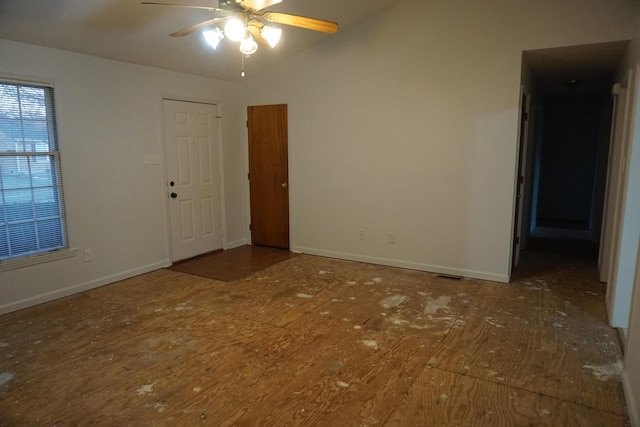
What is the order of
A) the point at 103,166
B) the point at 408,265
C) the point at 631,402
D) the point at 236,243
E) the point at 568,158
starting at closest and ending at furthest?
the point at 631,402, the point at 103,166, the point at 408,265, the point at 236,243, the point at 568,158

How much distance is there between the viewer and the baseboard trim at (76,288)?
11.7ft

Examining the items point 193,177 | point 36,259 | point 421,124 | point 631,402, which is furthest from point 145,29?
point 631,402

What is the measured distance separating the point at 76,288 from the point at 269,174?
2705mm

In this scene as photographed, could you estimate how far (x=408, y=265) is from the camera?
4.74m

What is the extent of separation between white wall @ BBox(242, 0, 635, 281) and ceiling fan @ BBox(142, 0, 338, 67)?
1.89 m

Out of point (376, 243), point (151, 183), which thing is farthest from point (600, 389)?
point (151, 183)

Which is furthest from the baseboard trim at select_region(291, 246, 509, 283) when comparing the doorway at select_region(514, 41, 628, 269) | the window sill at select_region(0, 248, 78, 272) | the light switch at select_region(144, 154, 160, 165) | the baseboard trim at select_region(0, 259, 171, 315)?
the window sill at select_region(0, 248, 78, 272)

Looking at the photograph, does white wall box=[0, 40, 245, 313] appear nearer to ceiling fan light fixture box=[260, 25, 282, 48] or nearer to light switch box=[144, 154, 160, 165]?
light switch box=[144, 154, 160, 165]

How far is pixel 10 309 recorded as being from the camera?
11.6 ft

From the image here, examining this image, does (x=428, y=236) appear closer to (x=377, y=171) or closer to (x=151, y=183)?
(x=377, y=171)

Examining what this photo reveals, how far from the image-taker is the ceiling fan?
2.54m

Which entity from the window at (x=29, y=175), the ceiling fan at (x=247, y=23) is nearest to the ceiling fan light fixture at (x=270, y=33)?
the ceiling fan at (x=247, y=23)

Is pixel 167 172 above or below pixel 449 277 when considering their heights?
above

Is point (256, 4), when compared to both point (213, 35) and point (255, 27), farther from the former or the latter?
point (213, 35)
